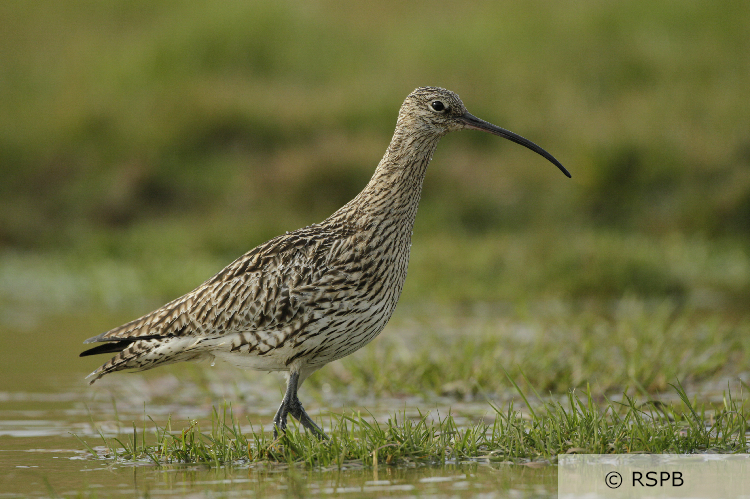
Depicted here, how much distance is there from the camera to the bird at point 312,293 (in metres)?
6.26

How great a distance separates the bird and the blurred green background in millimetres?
7292

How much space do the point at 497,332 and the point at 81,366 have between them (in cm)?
398

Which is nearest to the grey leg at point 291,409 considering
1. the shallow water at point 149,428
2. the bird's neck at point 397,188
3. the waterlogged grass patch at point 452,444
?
the shallow water at point 149,428

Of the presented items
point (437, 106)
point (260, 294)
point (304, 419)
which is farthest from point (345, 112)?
point (304, 419)

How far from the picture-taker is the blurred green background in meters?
15.6

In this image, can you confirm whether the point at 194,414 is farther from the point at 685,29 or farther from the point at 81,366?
the point at 685,29

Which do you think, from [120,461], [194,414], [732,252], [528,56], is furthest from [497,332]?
[528,56]

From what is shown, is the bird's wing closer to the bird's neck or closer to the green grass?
the bird's neck

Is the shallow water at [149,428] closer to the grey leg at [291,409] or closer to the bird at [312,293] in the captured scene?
the grey leg at [291,409]

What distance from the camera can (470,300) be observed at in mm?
14297

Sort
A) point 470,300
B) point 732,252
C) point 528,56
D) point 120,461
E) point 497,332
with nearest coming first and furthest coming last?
1. point 120,461
2. point 497,332
3. point 470,300
4. point 732,252
5. point 528,56

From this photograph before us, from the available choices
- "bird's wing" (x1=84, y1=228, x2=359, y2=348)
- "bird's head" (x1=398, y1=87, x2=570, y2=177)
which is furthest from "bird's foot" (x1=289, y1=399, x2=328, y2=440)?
"bird's head" (x1=398, y1=87, x2=570, y2=177)

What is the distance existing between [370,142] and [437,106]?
14.9 m

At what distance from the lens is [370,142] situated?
21531 millimetres
